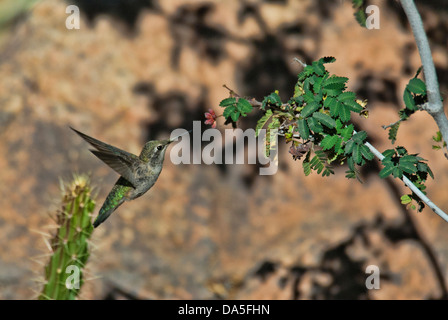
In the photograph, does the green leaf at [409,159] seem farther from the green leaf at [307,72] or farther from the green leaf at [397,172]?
the green leaf at [307,72]

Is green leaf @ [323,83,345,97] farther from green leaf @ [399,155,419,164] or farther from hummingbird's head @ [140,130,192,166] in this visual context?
hummingbird's head @ [140,130,192,166]

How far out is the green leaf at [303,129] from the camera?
2.20m

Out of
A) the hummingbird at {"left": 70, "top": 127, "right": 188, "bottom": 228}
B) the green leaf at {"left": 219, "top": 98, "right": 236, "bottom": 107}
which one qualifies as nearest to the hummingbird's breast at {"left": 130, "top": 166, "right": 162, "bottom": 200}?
the hummingbird at {"left": 70, "top": 127, "right": 188, "bottom": 228}

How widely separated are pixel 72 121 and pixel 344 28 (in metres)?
3.51

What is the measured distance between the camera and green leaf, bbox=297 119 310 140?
2.20m

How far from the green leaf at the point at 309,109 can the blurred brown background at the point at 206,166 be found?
11.8 ft

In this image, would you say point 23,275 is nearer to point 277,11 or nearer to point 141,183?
point 141,183

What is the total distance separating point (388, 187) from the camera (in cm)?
593

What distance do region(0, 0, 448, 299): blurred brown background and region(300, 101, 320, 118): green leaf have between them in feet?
11.8

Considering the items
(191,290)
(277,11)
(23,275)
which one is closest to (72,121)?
(23,275)

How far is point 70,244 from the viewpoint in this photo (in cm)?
392

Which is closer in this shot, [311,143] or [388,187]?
[311,143]

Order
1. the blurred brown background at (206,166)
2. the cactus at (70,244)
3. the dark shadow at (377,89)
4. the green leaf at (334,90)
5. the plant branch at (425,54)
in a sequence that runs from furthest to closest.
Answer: the dark shadow at (377,89), the blurred brown background at (206,166), the cactus at (70,244), the green leaf at (334,90), the plant branch at (425,54)

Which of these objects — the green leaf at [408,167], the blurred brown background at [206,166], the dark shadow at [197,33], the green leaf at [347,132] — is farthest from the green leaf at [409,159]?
the dark shadow at [197,33]
